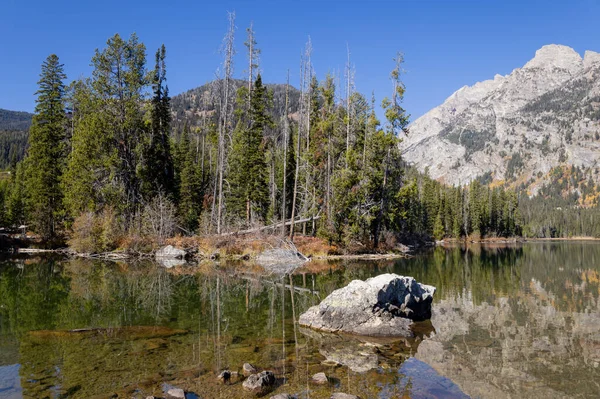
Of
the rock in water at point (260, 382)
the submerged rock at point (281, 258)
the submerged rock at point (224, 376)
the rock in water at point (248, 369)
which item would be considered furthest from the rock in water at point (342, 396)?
the submerged rock at point (281, 258)

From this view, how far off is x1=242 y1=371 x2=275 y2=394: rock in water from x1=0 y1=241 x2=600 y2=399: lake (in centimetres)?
22

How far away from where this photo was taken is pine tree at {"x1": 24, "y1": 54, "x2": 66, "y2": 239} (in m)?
38.2

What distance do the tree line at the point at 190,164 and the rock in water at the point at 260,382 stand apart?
89.0ft

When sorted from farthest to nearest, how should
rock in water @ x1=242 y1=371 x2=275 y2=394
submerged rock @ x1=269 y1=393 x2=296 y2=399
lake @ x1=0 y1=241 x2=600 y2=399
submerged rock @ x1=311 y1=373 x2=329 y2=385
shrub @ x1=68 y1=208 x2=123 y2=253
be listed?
shrub @ x1=68 y1=208 x2=123 y2=253, submerged rock @ x1=311 y1=373 x2=329 y2=385, lake @ x1=0 y1=241 x2=600 y2=399, rock in water @ x1=242 y1=371 x2=275 y2=394, submerged rock @ x1=269 y1=393 x2=296 y2=399

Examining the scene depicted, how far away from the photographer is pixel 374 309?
12906mm

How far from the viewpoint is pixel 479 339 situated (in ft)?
38.0

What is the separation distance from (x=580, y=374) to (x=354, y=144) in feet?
118

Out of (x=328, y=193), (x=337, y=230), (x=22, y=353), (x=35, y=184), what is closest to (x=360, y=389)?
(x=22, y=353)

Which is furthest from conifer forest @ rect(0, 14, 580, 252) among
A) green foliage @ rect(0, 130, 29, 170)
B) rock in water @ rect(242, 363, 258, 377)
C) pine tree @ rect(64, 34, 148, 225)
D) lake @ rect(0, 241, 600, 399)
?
green foliage @ rect(0, 130, 29, 170)

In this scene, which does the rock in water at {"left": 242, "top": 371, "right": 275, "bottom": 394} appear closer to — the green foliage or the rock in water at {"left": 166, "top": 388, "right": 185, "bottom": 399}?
the rock in water at {"left": 166, "top": 388, "right": 185, "bottom": 399}

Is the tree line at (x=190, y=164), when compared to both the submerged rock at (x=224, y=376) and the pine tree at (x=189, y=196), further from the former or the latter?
the submerged rock at (x=224, y=376)

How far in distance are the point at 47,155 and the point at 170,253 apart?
16.6 meters

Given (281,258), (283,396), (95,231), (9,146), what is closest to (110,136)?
(95,231)

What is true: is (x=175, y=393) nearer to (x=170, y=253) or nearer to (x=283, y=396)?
(x=283, y=396)
